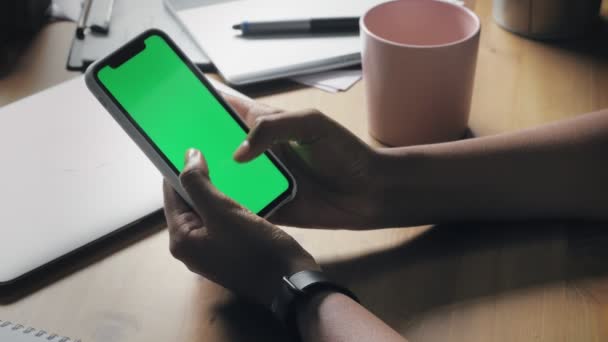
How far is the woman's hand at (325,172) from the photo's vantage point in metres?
0.64

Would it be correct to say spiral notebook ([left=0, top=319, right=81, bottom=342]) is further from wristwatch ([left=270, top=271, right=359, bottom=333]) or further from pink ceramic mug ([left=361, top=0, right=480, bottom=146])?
pink ceramic mug ([left=361, top=0, right=480, bottom=146])

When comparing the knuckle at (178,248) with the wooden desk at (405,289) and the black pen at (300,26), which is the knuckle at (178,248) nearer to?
the wooden desk at (405,289)

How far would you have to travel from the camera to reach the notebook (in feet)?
2.84

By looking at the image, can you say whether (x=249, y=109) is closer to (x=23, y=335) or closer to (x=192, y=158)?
(x=192, y=158)

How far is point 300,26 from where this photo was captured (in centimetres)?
92

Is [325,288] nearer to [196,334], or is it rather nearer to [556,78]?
[196,334]

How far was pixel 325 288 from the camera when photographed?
57 cm

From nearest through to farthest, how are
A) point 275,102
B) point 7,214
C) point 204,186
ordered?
point 204,186 → point 7,214 → point 275,102

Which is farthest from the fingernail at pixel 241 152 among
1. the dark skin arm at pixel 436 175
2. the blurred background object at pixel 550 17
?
the blurred background object at pixel 550 17

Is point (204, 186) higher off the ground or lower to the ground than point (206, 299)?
higher

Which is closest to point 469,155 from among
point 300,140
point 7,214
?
point 300,140

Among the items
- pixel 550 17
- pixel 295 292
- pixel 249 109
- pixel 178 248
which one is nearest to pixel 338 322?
pixel 295 292

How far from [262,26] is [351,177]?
331 millimetres

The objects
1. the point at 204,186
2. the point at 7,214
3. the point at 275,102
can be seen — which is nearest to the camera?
the point at 204,186
